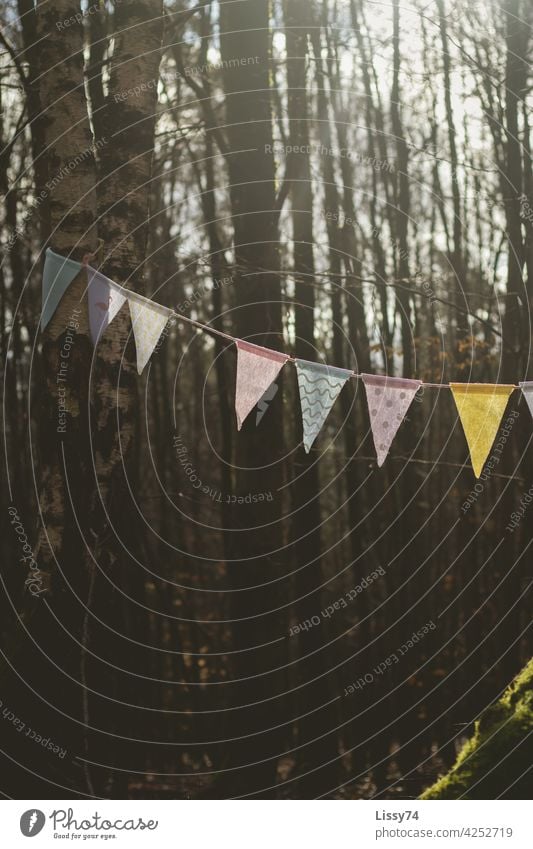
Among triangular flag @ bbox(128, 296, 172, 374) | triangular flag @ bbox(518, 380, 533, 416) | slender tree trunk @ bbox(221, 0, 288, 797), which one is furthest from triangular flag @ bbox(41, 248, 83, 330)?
triangular flag @ bbox(518, 380, 533, 416)

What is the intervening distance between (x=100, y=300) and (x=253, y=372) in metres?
1.13

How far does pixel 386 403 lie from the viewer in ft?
16.8

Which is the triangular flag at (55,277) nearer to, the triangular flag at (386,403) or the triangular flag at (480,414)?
the triangular flag at (386,403)

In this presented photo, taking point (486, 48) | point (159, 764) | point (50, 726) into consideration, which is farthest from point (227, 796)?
point (486, 48)

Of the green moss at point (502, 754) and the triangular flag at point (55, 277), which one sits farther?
the triangular flag at point (55, 277)

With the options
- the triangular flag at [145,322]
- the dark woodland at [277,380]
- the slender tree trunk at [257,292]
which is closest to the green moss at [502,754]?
the dark woodland at [277,380]

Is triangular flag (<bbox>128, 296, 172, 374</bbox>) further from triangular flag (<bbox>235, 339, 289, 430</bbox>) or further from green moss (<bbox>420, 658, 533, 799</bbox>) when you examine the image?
green moss (<bbox>420, 658, 533, 799</bbox>)

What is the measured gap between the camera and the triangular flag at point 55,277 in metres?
4.95

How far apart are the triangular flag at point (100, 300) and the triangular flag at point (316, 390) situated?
1282mm

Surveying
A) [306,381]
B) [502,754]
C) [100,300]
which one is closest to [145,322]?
[100,300]

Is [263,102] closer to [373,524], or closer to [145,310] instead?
[145,310]

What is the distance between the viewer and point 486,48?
8.30 m

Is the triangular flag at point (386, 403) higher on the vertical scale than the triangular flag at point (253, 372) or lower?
lower

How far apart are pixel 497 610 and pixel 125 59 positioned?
9863 mm
